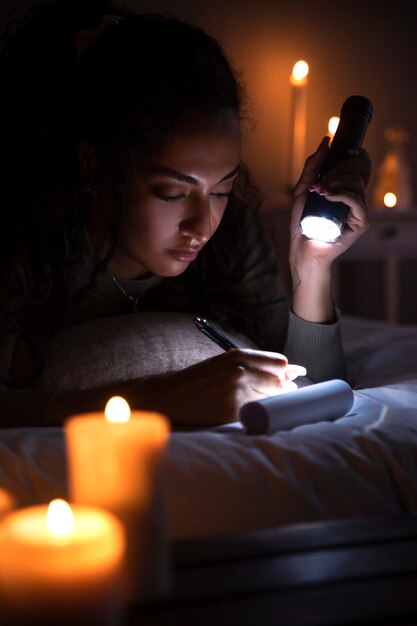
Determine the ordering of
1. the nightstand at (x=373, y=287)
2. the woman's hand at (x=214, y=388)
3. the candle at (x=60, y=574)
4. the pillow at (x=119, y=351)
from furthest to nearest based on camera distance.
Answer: the nightstand at (x=373, y=287), the pillow at (x=119, y=351), the woman's hand at (x=214, y=388), the candle at (x=60, y=574)

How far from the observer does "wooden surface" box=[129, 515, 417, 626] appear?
47 centimetres

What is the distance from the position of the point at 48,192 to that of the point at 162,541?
0.92 meters

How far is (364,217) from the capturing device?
131 cm

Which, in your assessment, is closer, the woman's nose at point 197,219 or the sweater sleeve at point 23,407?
the sweater sleeve at point 23,407

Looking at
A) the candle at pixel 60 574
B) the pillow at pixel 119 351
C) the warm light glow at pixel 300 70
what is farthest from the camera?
the warm light glow at pixel 300 70

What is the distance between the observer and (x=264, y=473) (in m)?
A: 0.73

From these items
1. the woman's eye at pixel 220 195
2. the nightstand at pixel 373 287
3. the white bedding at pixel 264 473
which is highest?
the woman's eye at pixel 220 195

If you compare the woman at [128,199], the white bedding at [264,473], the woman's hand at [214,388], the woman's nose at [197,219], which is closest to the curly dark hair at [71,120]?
the woman at [128,199]

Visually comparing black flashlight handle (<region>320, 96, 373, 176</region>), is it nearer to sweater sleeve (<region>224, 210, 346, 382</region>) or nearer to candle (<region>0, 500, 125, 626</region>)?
sweater sleeve (<region>224, 210, 346, 382</region>)

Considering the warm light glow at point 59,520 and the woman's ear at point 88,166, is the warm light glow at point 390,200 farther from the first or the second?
the warm light glow at point 59,520

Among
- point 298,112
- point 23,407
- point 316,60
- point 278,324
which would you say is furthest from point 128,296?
point 316,60

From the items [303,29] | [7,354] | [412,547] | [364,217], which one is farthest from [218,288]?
[303,29]

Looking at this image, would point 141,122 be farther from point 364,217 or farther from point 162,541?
point 162,541

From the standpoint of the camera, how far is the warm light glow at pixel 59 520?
1.33 ft
